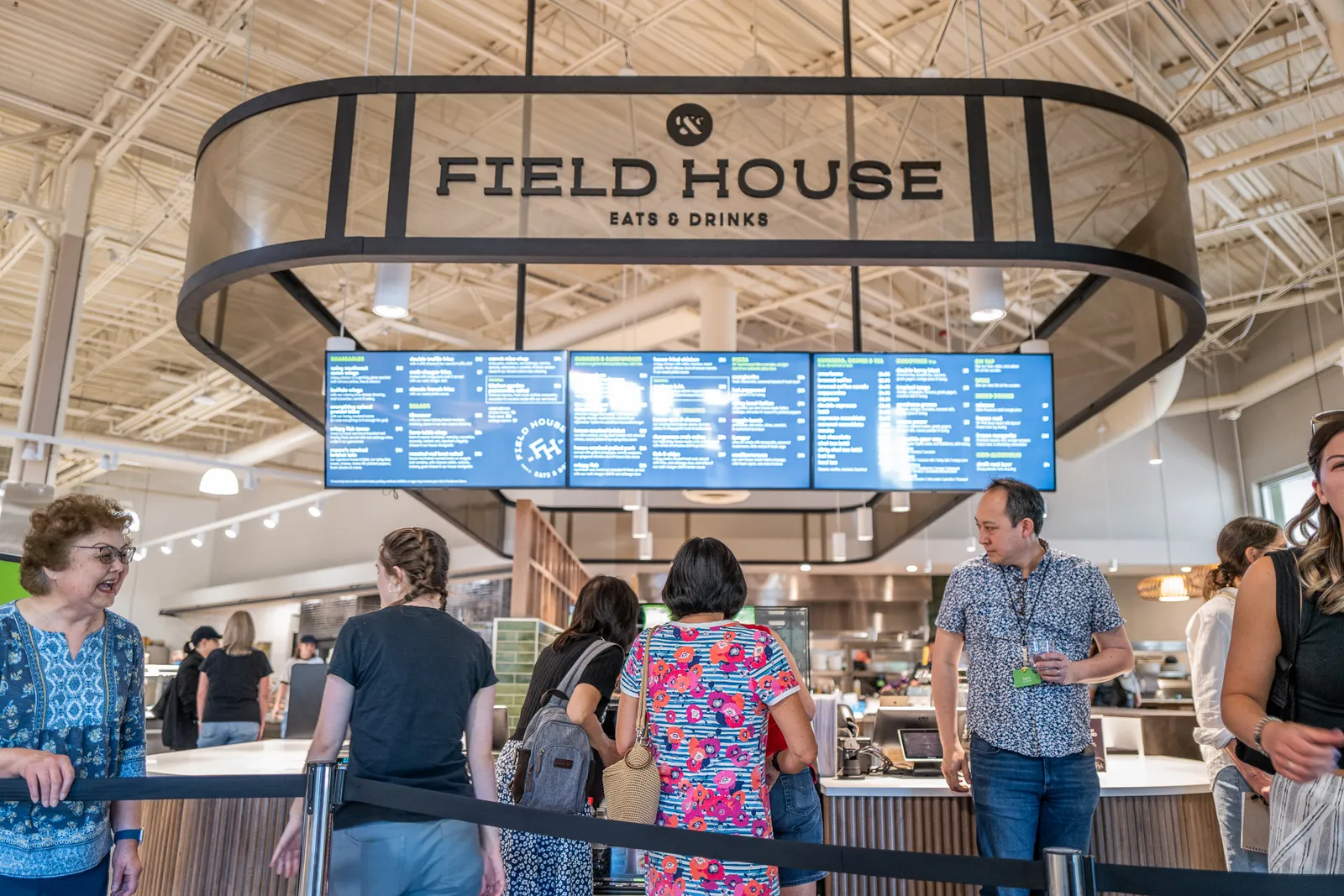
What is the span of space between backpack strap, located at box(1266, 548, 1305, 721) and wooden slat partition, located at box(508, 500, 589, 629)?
21.1 feet

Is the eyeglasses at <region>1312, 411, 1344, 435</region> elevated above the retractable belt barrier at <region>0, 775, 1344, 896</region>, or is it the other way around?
the eyeglasses at <region>1312, 411, 1344, 435</region>

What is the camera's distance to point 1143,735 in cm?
557

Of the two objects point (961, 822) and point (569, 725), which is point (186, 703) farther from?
point (961, 822)

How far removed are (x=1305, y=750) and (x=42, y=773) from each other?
225cm

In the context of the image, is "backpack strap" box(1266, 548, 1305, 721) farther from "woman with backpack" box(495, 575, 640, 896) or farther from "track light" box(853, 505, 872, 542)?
"track light" box(853, 505, 872, 542)

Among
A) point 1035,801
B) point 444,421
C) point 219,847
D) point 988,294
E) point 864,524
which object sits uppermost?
point 988,294

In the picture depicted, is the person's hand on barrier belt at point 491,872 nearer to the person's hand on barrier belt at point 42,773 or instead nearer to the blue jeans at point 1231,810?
the person's hand on barrier belt at point 42,773

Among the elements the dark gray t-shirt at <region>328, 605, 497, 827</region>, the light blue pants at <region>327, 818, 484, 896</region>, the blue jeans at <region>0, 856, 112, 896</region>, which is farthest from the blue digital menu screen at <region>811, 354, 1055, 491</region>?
the blue jeans at <region>0, 856, 112, 896</region>

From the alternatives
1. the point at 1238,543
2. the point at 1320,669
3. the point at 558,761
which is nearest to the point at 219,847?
the point at 558,761

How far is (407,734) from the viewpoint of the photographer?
2.38m

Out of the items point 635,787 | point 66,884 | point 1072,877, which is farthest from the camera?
point 635,787

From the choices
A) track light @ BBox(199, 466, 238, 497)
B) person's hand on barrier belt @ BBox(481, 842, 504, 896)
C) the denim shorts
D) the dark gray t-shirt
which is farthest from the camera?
track light @ BBox(199, 466, 238, 497)

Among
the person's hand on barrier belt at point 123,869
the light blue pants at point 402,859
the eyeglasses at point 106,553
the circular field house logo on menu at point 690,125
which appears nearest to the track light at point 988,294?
the circular field house logo on menu at point 690,125

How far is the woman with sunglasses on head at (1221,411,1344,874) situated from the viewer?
1592mm
